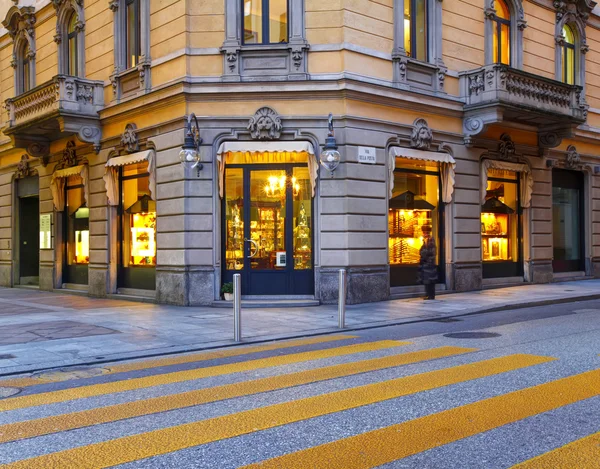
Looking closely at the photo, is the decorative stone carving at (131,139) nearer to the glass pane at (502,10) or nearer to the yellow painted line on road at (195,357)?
the yellow painted line on road at (195,357)

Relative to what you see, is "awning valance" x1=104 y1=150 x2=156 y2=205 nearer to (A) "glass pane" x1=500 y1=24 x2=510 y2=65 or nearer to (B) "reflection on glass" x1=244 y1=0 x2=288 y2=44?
(B) "reflection on glass" x1=244 y1=0 x2=288 y2=44

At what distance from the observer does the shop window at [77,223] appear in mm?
20500

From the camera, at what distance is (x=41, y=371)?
8391mm

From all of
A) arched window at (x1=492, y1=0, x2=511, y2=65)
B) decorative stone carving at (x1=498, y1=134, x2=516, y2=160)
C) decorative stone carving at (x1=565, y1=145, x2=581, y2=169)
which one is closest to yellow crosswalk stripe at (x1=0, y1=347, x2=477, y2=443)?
decorative stone carving at (x1=498, y1=134, x2=516, y2=160)

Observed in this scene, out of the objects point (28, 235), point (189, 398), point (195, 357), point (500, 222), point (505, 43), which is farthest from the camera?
point (28, 235)

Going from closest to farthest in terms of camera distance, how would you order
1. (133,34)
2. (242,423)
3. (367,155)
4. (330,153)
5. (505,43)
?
(242,423) → (330,153) → (367,155) → (133,34) → (505,43)

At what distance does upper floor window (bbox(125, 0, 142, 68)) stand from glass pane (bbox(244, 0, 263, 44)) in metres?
3.25

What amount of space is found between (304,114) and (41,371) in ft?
31.9

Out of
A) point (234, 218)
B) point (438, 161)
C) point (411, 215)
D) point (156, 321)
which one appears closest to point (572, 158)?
point (438, 161)

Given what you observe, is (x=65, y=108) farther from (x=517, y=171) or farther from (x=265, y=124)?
(x=517, y=171)

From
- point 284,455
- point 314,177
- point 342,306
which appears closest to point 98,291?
point 314,177

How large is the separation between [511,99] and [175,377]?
45.7 feet

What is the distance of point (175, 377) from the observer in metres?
7.79

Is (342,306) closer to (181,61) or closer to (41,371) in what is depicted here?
(41,371)
